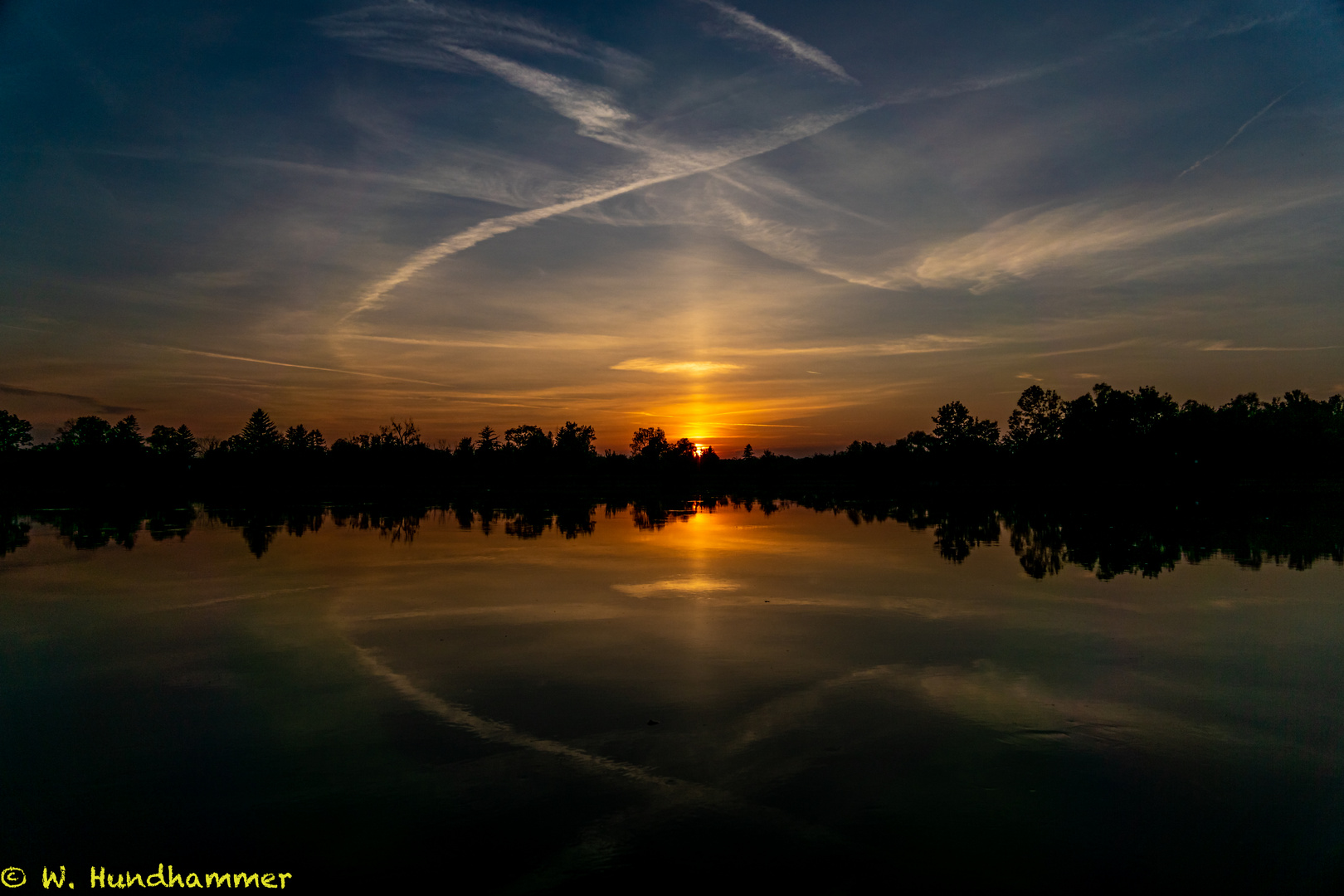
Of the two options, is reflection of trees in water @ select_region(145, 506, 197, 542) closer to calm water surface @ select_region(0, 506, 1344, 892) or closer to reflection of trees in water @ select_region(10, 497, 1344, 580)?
reflection of trees in water @ select_region(10, 497, 1344, 580)

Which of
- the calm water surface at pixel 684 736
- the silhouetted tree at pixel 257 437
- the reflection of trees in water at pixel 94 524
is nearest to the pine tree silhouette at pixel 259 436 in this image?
the silhouetted tree at pixel 257 437

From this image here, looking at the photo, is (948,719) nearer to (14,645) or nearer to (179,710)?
(179,710)

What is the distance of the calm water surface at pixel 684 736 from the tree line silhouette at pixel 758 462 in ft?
206

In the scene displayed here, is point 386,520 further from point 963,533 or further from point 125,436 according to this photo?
point 125,436

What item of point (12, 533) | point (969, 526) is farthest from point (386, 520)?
point (969, 526)

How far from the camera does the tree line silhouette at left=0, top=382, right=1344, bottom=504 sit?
90.0 meters

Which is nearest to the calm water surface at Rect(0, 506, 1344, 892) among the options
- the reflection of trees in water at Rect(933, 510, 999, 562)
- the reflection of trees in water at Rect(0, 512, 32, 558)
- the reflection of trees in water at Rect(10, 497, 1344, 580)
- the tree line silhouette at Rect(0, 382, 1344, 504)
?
the reflection of trees in water at Rect(10, 497, 1344, 580)

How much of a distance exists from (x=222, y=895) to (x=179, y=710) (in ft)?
14.0

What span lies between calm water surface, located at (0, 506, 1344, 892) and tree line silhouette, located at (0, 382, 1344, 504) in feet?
206

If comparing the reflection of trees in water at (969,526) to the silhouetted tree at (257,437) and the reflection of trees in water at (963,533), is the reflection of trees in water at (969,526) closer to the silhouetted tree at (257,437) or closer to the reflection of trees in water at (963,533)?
the reflection of trees in water at (963,533)

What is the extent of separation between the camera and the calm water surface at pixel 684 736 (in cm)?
546

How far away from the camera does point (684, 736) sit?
7512 mm

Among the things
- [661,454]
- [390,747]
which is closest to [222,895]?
[390,747]

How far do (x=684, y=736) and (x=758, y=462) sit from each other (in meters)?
147
